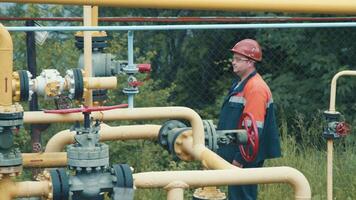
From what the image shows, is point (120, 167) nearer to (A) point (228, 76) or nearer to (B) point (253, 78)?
(B) point (253, 78)

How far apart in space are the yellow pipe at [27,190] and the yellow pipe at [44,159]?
2.66ft

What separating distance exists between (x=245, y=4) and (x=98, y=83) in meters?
0.80

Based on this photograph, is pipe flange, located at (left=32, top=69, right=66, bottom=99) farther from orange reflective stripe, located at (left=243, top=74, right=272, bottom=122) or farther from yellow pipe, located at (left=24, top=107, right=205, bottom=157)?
orange reflective stripe, located at (left=243, top=74, right=272, bottom=122)

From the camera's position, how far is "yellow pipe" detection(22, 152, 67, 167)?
488 cm

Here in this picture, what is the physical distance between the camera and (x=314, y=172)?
7406 millimetres

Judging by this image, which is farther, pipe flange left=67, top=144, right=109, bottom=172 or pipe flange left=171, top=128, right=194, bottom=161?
pipe flange left=171, top=128, right=194, bottom=161

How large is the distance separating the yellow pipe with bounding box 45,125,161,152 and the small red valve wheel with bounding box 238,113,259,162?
1.38 feet

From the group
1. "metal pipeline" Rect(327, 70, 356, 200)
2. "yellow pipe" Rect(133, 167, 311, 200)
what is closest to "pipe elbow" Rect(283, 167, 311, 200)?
"yellow pipe" Rect(133, 167, 311, 200)

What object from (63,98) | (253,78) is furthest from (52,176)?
(253,78)

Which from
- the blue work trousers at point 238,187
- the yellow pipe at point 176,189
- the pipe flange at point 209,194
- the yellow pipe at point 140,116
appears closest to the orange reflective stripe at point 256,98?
the blue work trousers at point 238,187

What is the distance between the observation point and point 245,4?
4.12 metres

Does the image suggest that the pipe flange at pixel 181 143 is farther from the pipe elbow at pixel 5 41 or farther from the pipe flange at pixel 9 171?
the pipe elbow at pixel 5 41

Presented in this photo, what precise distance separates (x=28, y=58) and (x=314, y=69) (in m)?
3.15

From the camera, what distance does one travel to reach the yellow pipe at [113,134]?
17.2 ft
